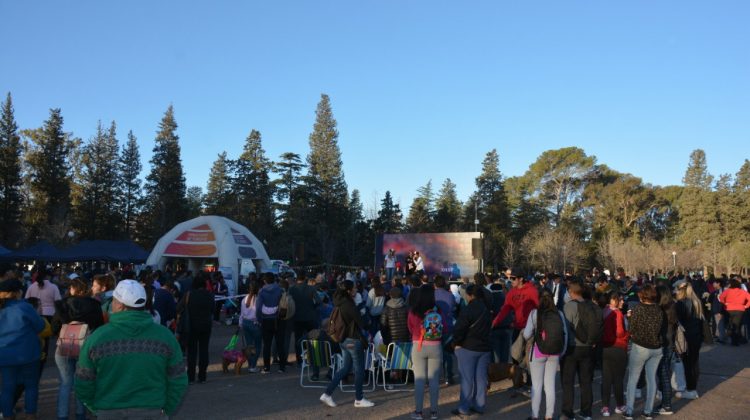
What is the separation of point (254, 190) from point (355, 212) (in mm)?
10973

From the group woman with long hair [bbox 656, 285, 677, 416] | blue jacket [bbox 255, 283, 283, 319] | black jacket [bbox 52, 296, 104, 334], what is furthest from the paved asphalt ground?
black jacket [bbox 52, 296, 104, 334]

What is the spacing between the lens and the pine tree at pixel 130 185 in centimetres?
5625

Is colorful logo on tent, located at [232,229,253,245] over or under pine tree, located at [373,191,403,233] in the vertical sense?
under

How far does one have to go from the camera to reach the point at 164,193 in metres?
57.1

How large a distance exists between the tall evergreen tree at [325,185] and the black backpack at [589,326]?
4672 cm

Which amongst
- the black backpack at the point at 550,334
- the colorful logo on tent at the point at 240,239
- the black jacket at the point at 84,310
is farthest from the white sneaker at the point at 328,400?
the colorful logo on tent at the point at 240,239

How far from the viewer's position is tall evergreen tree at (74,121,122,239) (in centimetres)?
5322

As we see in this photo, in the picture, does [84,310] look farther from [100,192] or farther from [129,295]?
[100,192]

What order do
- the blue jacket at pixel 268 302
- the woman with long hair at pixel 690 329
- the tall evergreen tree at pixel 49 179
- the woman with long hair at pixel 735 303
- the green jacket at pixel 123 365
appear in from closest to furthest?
the green jacket at pixel 123 365 < the woman with long hair at pixel 690 329 < the blue jacket at pixel 268 302 < the woman with long hair at pixel 735 303 < the tall evergreen tree at pixel 49 179

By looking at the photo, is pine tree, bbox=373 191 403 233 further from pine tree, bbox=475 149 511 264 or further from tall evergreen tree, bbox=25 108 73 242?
tall evergreen tree, bbox=25 108 73 242

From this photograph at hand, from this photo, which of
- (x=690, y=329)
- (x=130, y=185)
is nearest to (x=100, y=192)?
(x=130, y=185)

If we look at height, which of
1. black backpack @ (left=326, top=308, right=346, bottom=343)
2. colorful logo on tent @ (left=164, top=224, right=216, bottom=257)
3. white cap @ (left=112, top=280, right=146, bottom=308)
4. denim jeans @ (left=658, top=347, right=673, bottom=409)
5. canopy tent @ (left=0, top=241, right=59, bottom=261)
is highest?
colorful logo on tent @ (left=164, top=224, right=216, bottom=257)

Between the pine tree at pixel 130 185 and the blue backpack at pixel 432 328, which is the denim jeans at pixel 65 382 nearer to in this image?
the blue backpack at pixel 432 328

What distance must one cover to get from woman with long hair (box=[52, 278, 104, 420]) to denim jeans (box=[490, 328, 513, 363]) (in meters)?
5.94
